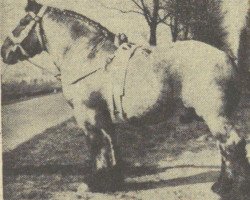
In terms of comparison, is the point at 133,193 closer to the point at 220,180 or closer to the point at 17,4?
the point at 220,180

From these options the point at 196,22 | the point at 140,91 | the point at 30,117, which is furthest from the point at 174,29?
the point at 30,117

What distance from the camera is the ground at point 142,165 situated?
2.03 m

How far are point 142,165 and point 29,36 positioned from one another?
1.79 ft

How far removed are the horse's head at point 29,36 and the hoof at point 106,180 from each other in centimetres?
44

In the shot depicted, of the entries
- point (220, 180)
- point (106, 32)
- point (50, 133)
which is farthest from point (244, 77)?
point (50, 133)

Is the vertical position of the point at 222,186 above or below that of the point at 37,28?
below

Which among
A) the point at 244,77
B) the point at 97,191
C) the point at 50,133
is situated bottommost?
the point at 97,191

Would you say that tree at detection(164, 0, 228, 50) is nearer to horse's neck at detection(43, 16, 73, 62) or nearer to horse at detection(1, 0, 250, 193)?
horse at detection(1, 0, 250, 193)

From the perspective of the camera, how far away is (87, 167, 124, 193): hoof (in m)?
2.04

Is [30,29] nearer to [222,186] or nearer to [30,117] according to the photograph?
[30,117]

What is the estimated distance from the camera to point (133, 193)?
6.68 feet

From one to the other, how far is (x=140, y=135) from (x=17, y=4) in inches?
22.8

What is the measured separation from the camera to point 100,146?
2037mm

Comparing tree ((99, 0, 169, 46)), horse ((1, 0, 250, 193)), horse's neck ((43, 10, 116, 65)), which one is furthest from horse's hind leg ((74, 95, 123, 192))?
tree ((99, 0, 169, 46))
